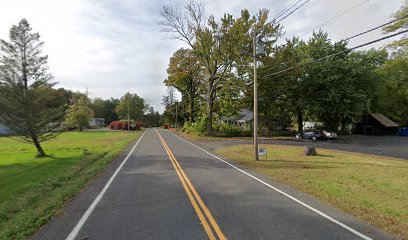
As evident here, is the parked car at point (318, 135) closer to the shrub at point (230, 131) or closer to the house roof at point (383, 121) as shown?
the shrub at point (230, 131)

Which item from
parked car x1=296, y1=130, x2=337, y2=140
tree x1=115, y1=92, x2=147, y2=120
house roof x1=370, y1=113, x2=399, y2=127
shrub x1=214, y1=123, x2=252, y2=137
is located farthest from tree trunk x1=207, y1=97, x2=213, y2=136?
tree x1=115, y1=92, x2=147, y2=120

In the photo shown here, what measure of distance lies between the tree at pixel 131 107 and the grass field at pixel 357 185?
96711mm

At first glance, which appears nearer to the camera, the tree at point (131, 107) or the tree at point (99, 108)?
the tree at point (131, 107)

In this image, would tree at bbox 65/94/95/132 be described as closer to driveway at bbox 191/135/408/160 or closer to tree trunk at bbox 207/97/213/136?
tree trunk at bbox 207/97/213/136

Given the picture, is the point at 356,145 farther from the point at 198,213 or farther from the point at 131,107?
the point at 131,107

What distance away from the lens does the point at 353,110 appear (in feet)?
137

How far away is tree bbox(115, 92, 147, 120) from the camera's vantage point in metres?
108

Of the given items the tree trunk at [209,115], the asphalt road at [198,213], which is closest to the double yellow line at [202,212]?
the asphalt road at [198,213]

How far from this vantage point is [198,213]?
6.98m

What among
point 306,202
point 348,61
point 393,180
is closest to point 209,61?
point 348,61

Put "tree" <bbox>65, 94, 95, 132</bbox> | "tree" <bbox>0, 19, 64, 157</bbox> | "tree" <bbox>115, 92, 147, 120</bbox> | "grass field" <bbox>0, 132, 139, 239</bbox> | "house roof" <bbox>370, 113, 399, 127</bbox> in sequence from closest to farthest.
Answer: "grass field" <bbox>0, 132, 139, 239</bbox>
"tree" <bbox>0, 19, 64, 157</bbox>
"house roof" <bbox>370, 113, 399, 127</bbox>
"tree" <bbox>65, 94, 95, 132</bbox>
"tree" <bbox>115, 92, 147, 120</bbox>

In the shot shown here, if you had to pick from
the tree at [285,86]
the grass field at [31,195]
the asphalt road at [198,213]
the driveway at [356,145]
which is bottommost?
the grass field at [31,195]

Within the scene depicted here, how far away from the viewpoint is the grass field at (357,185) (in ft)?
23.7

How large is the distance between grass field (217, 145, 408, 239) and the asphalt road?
0.68 metres
